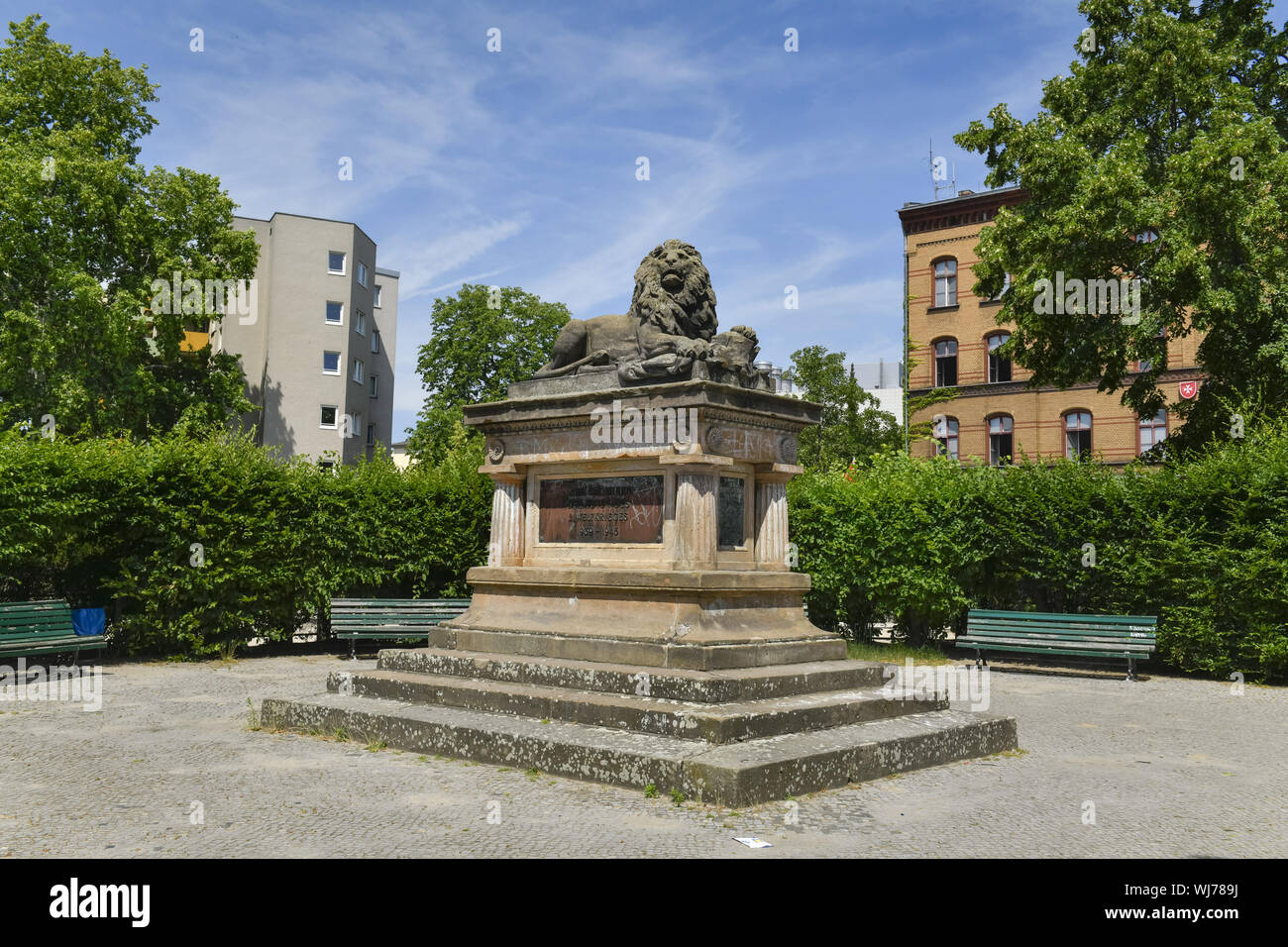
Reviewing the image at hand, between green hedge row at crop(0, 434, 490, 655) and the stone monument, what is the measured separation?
23.0 feet

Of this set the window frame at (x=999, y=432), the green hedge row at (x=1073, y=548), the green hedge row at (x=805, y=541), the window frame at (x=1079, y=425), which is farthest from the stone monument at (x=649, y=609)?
the window frame at (x=999, y=432)

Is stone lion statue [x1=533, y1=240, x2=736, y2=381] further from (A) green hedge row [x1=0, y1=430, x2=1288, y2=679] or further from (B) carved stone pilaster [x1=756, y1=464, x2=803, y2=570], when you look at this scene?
(A) green hedge row [x1=0, y1=430, x2=1288, y2=679]

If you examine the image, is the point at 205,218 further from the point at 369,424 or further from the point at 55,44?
the point at 369,424

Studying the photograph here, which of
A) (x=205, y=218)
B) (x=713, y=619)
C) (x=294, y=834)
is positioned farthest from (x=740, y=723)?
(x=205, y=218)

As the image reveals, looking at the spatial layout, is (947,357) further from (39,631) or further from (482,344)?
(39,631)

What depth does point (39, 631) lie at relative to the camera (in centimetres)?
1394

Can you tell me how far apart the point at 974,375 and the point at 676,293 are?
106 ft

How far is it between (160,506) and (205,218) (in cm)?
1942

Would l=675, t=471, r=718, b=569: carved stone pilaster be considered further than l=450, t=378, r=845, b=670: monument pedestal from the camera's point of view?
Yes

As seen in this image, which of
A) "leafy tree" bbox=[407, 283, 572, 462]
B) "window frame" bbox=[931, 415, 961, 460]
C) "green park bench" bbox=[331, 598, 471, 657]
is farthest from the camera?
"leafy tree" bbox=[407, 283, 572, 462]

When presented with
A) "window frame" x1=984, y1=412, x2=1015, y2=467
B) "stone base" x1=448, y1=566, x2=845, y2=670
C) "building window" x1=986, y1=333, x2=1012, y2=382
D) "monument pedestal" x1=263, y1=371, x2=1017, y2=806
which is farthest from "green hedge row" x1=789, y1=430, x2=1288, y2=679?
"building window" x1=986, y1=333, x2=1012, y2=382

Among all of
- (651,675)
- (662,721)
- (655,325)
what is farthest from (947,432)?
(662,721)

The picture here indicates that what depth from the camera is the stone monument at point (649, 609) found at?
773cm

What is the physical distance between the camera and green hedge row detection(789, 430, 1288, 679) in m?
14.8
